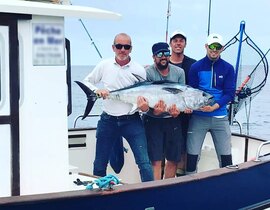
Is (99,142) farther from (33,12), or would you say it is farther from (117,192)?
(33,12)

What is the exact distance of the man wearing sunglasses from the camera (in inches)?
241

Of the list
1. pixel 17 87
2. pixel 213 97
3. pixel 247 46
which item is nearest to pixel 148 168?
pixel 213 97

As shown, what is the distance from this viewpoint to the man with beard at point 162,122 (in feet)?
20.5

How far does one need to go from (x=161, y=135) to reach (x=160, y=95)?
58cm

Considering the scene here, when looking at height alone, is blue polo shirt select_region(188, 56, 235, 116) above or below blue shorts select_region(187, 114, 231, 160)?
above

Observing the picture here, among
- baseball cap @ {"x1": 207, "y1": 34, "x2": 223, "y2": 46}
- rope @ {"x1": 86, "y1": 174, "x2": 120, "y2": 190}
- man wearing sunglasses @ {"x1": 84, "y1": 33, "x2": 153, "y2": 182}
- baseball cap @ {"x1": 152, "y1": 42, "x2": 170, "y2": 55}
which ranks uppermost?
baseball cap @ {"x1": 207, "y1": 34, "x2": 223, "y2": 46}

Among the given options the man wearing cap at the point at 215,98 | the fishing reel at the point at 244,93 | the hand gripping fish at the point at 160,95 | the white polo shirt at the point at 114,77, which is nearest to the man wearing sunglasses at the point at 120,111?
the white polo shirt at the point at 114,77

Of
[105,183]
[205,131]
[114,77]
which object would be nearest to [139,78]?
[114,77]

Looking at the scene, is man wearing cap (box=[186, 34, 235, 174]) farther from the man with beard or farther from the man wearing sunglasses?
the man wearing sunglasses

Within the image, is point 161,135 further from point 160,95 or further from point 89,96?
point 89,96

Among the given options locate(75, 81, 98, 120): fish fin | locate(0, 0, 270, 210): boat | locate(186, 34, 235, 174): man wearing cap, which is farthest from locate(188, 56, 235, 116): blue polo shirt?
locate(0, 0, 270, 210): boat

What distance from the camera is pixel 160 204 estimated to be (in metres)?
4.83

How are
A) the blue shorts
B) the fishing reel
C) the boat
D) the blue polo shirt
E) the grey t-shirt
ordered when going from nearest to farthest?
1. the boat
2. the grey t-shirt
3. the blue polo shirt
4. the blue shorts
5. the fishing reel

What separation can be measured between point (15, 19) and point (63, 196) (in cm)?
143
